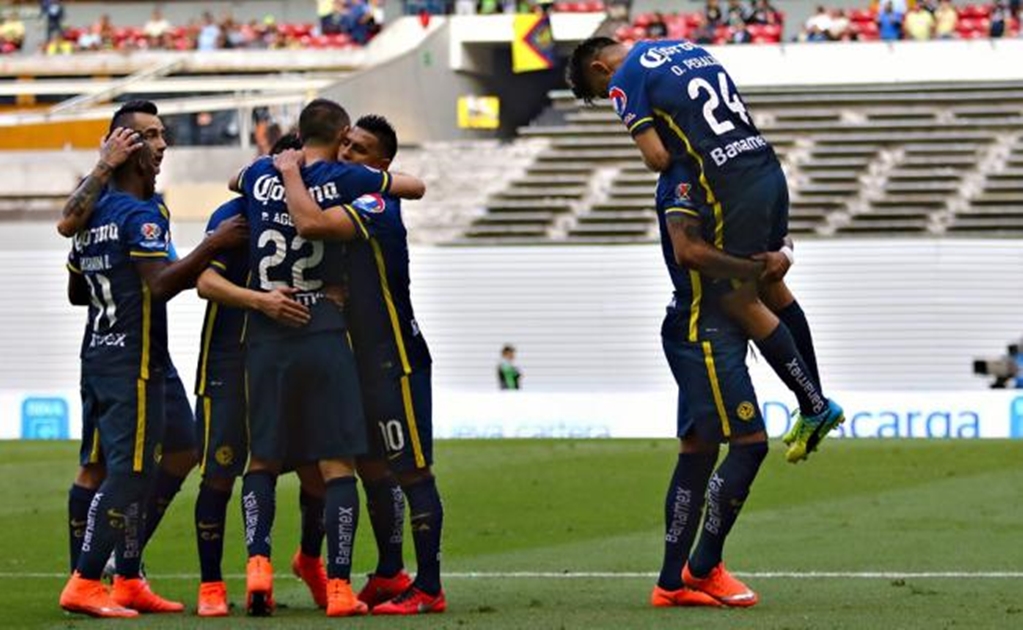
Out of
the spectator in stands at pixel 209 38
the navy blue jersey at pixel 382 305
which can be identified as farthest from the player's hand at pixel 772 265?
the spectator in stands at pixel 209 38

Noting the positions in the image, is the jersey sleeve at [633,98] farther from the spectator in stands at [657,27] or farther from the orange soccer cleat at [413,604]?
the spectator in stands at [657,27]

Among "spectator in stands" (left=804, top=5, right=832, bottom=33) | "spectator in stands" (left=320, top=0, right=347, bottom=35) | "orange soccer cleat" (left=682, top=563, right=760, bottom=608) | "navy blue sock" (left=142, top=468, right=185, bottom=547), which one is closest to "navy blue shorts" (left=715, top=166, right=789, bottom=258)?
"orange soccer cleat" (left=682, top=563, right=760, bottom=608)

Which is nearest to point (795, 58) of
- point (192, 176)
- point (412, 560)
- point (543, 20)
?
point (543, 20)

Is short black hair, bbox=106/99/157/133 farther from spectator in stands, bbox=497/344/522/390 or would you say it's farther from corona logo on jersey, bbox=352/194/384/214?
spectator in stands, bbox=497/344/522/390

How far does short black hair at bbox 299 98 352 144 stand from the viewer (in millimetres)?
9297

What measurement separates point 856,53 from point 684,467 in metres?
29.6

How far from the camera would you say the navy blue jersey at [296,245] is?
361 inches

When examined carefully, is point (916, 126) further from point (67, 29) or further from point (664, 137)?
point (664, 137)

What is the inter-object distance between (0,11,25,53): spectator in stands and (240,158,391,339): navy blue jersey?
36.5 metres

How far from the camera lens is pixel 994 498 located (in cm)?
1553

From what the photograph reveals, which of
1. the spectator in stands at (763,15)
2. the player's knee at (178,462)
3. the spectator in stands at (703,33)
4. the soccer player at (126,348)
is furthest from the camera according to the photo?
the spectator in stands at (763,15)

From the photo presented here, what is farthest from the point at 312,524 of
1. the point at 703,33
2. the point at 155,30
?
the point at 155,30

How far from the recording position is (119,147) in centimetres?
947

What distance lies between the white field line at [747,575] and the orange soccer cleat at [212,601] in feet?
6.79
